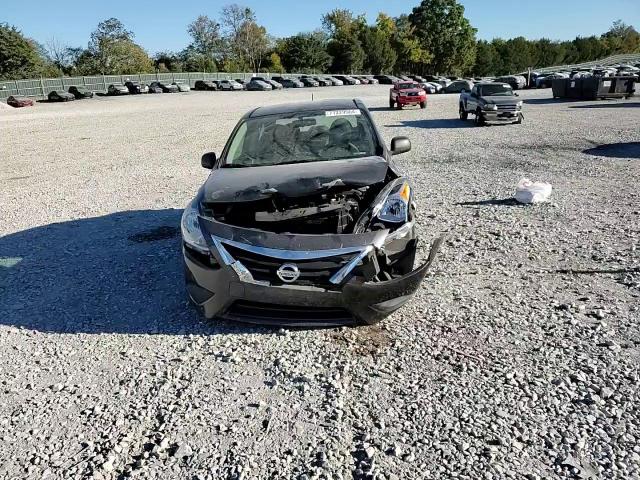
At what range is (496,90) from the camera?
19.4 m

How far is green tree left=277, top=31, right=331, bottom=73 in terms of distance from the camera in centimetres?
8969

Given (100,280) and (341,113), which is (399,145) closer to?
(341,113)

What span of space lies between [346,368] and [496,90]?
61.1 ft

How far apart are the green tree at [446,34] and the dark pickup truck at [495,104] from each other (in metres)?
79.9

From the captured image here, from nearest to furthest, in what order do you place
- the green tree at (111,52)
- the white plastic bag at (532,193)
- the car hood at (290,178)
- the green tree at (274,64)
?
1. the car hood at (290,178)
2. the white plastic bag at (532,193)
3. the green tree at (111,52)
4. the green tree at (274,64)

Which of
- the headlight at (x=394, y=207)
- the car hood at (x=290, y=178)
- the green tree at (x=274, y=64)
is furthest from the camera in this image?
the green tree at (x=274, y=64)

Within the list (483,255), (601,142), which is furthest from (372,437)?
(601,142)

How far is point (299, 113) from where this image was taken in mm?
5539

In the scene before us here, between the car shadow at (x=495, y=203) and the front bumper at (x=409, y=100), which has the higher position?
the front bumper at (x=409, y=100)

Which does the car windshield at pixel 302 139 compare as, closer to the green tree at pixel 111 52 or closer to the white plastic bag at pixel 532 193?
the white plastic bag at pixel 532 193

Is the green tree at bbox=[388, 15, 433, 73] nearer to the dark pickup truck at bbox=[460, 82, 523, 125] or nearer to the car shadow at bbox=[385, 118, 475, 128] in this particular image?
the car shadow at bbox=[385, 118, 475, 128]

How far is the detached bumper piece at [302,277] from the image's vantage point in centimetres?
350

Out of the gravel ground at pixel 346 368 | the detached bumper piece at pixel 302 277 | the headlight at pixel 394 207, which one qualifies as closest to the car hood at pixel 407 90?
the gravel ground at pixel 346 368

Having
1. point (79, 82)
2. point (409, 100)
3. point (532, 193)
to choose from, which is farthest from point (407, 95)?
point (79, 82)
